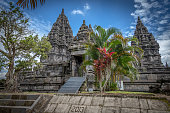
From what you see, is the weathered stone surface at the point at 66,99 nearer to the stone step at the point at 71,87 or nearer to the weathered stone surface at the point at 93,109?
the weathered stone surface at the point at 93,109

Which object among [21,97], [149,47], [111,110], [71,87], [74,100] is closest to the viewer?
[111,110]

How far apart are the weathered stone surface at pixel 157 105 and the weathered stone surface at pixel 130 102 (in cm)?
39

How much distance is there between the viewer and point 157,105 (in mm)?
3328

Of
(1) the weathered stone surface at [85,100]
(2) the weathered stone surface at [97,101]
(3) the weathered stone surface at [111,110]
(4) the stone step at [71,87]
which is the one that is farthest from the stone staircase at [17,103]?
(3) the weathered stone surface at [111,110]

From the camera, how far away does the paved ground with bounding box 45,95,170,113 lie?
331cm

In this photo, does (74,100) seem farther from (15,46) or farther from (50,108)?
(15,46)

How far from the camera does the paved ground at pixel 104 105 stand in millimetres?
3309

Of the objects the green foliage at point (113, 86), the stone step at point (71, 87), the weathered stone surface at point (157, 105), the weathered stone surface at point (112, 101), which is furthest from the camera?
the green foliage at point (113, 86)

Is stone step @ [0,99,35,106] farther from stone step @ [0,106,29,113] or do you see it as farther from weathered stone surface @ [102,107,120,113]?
weathered stone surface @ [102,107,120,113]

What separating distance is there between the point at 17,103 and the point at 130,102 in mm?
4817

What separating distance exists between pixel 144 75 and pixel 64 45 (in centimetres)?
2261

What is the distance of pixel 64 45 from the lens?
97.0 feet

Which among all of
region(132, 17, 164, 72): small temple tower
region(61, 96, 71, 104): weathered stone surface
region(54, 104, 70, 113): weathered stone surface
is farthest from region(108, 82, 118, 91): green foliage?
region(132, 17, 164, 72): small temple tower

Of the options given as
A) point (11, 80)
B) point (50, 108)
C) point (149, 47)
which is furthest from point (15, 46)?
point (149, 47)
